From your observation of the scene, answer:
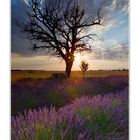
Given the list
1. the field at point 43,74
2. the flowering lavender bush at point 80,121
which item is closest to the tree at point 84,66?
the field at point 43,74

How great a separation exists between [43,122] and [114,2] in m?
0.65

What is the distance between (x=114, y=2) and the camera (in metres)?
1.61

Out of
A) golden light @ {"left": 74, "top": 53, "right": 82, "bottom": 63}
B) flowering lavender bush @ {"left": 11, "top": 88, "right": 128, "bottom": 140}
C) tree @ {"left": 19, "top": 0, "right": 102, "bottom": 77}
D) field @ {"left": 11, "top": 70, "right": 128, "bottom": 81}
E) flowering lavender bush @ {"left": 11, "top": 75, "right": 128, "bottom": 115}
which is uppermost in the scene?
tree @ {"left": 19, "top": 0, "right": 102, "bottom": 77}

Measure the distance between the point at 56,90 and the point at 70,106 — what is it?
10 centimetres

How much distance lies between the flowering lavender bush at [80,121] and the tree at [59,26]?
18cm

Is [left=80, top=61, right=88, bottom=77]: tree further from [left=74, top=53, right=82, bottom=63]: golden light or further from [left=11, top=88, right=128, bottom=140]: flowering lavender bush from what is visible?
[left=11, top=88, right=128, bottom=140]: flowering lavender bush

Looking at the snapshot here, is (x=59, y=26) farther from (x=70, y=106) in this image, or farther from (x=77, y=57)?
(x=70, y=106)

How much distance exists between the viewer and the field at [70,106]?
1.56 m

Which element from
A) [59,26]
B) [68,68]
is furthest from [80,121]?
[59,26]

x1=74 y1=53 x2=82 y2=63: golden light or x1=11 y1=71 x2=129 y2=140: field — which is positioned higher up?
x1=74 y1=53 x2=82 y2=63: golden light

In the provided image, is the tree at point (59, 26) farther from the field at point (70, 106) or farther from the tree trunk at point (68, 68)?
the field at point (70, 106)

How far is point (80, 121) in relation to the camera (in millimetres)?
1595

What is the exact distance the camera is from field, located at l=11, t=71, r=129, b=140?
5.11 ft

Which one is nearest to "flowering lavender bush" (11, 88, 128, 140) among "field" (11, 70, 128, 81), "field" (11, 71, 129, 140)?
"field" (11, 71, 129, 140)
